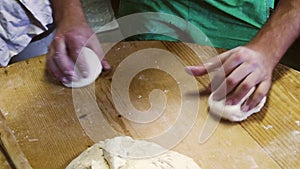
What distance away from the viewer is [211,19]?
45.9 inches

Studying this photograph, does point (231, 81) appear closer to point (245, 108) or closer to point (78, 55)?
point (245, 108)

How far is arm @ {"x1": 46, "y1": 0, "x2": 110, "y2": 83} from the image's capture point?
1021 millimetres

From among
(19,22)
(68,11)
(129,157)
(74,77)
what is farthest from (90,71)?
(19,22)

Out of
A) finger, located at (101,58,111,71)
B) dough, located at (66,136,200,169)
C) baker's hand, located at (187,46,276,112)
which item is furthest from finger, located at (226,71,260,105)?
finger, located at (101,58,111,71)

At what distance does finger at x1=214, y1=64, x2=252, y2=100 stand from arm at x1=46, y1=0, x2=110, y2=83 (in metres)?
0.28

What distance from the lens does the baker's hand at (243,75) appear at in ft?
3.08

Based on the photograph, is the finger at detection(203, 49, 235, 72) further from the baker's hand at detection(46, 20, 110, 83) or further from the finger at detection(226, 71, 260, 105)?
the baker's hand at detection(46, 20, 110, 83)

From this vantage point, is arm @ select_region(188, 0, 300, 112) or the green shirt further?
the green shirt

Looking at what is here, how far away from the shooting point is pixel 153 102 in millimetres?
980

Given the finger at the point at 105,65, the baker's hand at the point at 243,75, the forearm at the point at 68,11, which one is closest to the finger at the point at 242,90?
the baker's hand at the point at 243,75

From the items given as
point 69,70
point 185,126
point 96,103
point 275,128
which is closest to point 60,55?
point 69,70

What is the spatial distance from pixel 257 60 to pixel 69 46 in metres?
0.43

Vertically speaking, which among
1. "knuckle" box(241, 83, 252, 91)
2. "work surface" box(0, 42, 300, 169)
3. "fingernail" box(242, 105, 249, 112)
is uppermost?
Answer: "knuckle" box(241, 83, 252, 91)

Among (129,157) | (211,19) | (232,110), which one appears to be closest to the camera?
(129,157)
